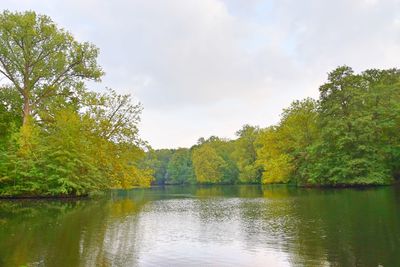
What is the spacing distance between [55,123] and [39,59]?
6.25 m

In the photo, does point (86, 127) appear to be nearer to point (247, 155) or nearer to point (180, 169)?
point (247, 155)

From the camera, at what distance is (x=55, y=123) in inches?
1519

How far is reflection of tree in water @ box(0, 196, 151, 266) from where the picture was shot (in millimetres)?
11742

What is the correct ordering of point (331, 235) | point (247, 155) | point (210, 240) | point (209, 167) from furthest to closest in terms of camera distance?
point (209, 167)
point (247, 155)
point (210, 240)
point (331, 235)

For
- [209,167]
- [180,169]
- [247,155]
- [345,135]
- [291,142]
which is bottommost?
[209,167]

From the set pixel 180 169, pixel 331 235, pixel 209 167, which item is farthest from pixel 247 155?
pixel 331 235

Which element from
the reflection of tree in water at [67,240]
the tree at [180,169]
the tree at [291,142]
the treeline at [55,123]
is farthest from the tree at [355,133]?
the tree at [180,169]

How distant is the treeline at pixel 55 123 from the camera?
116 ft

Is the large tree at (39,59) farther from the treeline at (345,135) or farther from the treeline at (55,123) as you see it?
the treeline at (345,135)

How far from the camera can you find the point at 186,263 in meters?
11.4

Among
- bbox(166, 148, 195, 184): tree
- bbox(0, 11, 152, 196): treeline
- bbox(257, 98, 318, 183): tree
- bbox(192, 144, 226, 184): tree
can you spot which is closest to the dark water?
bbox(0, 11, 152, 196): treeline

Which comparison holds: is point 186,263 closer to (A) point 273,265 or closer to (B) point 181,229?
(A) point 273,265

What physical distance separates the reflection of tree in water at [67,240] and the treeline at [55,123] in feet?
44.4

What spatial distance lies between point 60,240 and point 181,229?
5593 mm
